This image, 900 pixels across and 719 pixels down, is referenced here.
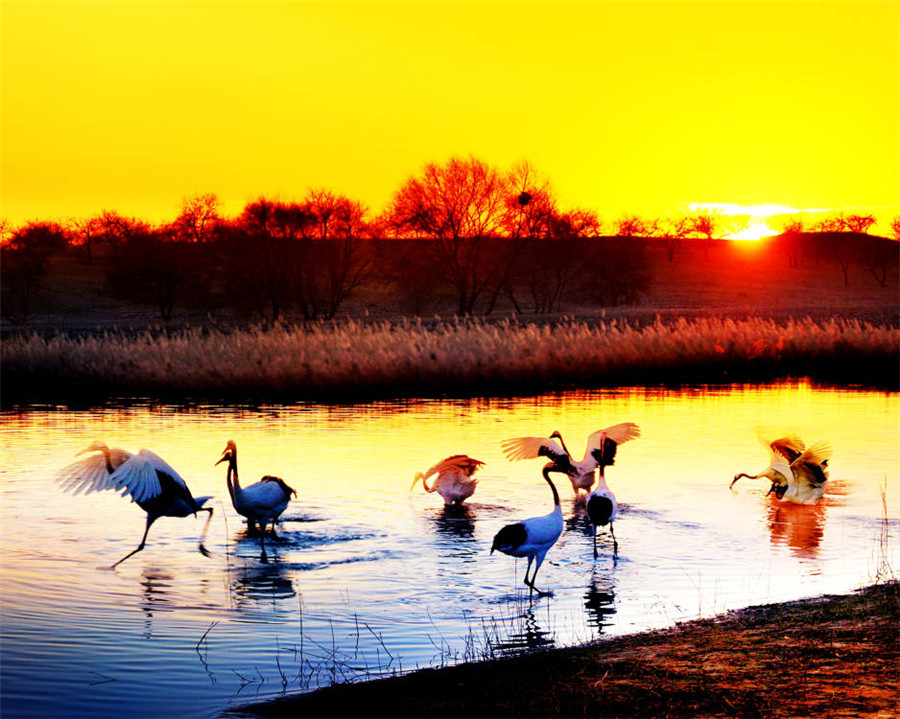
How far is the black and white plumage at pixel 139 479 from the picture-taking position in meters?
11.2

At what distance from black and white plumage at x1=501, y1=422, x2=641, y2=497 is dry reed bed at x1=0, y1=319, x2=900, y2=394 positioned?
44.8ft

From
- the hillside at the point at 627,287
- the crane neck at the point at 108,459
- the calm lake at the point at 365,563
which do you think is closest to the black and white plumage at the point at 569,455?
the calm lake at the point at 365,563

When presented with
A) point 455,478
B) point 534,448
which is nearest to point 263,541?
point 455,478

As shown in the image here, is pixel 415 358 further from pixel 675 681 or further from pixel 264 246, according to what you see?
pixel 264 246

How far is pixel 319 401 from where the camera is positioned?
2647 centimetres

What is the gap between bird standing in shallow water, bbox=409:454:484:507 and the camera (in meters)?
13.7

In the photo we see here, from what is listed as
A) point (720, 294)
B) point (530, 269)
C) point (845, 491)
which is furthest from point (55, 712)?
point (720, 294)

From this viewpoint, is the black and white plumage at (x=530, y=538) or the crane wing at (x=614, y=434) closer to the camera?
the black and white plumage at (x=530, y=538)

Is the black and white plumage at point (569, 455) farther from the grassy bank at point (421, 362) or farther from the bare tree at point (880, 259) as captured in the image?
the bare tree at point (880, 259)

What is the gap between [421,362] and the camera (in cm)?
2853

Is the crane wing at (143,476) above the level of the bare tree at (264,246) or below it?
below

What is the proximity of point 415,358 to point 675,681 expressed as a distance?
22.1m

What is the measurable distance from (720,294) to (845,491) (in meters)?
96.1

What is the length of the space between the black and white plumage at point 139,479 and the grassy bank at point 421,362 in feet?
51.0
